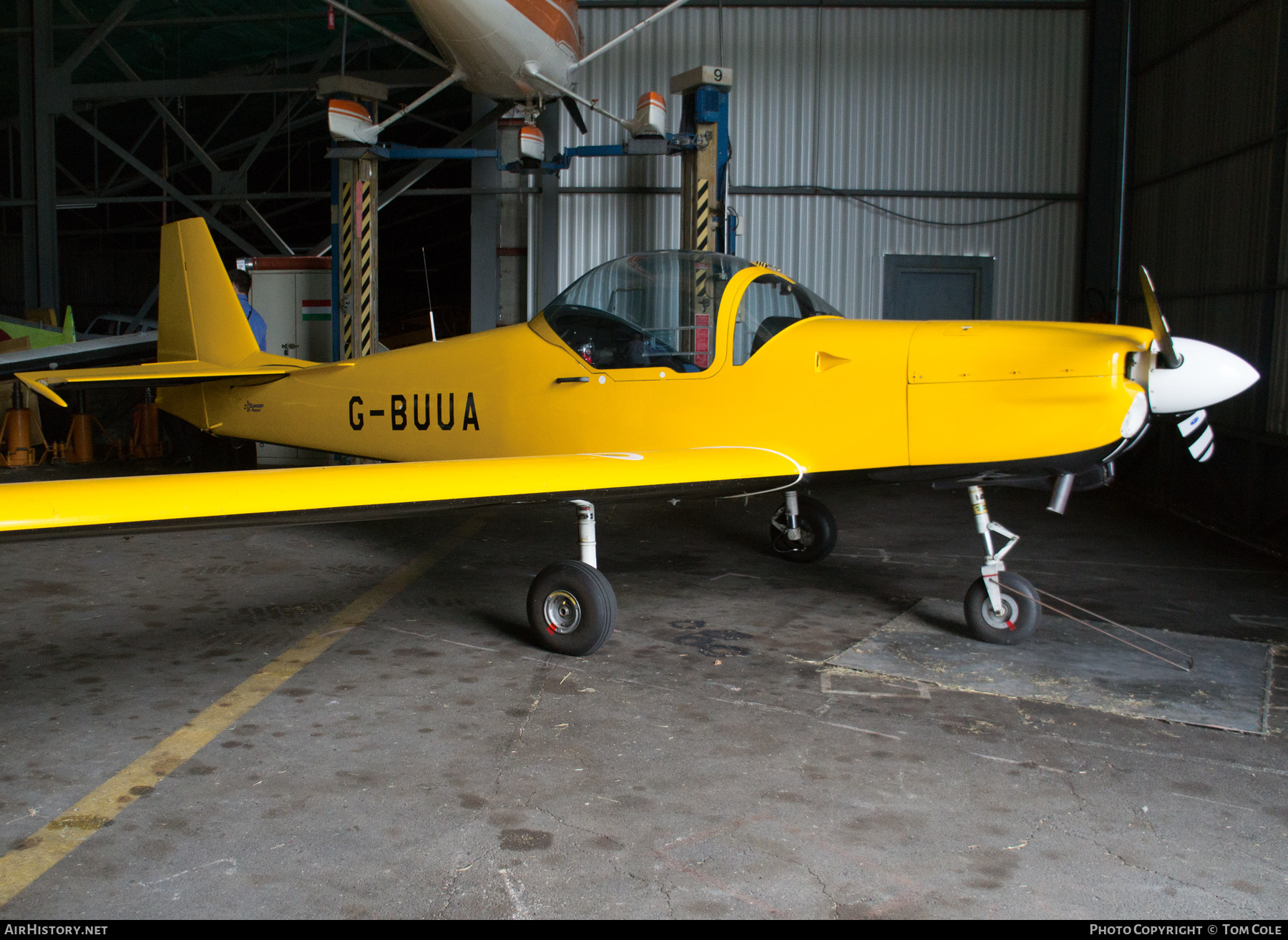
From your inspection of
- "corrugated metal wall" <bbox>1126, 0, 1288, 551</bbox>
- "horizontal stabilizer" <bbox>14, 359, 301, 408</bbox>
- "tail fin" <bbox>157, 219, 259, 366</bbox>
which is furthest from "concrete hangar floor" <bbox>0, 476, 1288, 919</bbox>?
"corrugated metal wall" <bbox>1126, 0, 1288, 551</bbox>

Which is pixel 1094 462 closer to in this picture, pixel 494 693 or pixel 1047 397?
pixel 1047 397

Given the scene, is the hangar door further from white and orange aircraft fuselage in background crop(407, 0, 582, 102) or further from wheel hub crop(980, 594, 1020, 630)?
wheel hub crop(980, 594, 1020, 630)

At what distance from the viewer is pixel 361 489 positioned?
3.46 meters

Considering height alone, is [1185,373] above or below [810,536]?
above

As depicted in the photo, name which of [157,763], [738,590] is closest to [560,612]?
[738,590]

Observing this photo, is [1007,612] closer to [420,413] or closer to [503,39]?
[420,413]

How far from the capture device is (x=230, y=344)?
686cm

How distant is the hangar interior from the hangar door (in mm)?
41

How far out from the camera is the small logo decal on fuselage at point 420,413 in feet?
17.9

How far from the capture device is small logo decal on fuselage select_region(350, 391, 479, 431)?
5.47 metres

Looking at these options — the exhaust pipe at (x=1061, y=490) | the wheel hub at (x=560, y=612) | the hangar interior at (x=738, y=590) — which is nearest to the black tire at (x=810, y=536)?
the hangar interior at (x=738, y=590)

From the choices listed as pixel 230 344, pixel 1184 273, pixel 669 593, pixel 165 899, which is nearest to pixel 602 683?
pixel 669 593

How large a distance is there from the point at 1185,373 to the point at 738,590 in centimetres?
254
